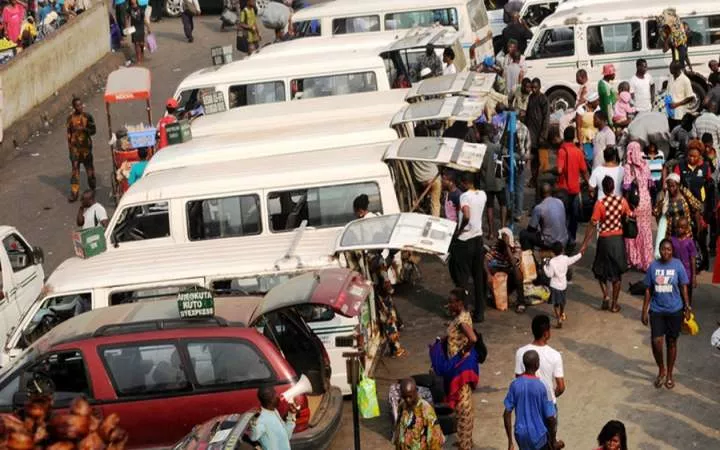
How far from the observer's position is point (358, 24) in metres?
25.5

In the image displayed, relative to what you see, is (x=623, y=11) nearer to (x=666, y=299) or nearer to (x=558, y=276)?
(x=558, y=276)

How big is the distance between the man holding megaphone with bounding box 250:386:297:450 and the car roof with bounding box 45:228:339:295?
2497 millimetres

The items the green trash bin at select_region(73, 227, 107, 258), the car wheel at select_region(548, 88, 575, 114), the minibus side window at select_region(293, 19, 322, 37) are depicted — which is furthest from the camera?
the minibus side window at select_region(293, 19, 322, 37)

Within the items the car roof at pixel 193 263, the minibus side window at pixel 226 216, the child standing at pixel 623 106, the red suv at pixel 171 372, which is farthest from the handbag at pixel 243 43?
the red suv at pixel 171 372

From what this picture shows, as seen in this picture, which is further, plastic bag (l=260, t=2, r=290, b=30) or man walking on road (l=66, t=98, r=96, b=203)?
plastic bag (l=260, t=2, r=290, b=30)

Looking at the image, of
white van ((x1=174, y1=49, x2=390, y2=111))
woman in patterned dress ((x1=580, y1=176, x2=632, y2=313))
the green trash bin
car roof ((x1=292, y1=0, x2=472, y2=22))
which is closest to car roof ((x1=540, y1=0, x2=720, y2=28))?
car roof ((x1=292, y1=0, x2=472, y2=22))

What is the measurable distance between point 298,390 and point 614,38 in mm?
13266

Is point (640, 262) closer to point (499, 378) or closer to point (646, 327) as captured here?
point (646, 327)

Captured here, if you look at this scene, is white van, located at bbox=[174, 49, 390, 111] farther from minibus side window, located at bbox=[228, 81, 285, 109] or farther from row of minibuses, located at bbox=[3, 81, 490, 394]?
row of minibuses, located at bbox=[3, 81, 490, 394]

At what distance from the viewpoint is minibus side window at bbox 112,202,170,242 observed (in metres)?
15.7

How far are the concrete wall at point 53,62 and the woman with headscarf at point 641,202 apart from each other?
1265 cm

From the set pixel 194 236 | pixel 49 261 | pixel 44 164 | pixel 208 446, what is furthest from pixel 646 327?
pixel 44 164

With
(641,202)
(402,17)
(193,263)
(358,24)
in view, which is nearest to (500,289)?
(641,202)

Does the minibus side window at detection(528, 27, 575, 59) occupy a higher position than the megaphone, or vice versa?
the minibus side window at detection(528, 27, 575, 59)
